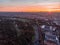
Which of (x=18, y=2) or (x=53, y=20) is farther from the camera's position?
(x=18, y=2)

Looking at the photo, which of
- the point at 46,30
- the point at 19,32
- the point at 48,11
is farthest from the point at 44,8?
the point at 19,32

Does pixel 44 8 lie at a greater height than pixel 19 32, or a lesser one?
greater

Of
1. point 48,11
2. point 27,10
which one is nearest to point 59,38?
A: point 48,11

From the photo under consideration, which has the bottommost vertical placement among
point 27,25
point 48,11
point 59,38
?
point 59,38

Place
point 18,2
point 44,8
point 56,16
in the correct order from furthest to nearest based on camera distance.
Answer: point 18,2 → point 44,8 → point 56,16

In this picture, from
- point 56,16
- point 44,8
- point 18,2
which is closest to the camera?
point 56,16

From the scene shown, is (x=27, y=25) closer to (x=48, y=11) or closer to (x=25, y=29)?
(x=25, y=29)

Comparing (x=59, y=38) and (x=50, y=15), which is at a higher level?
(x=50, y=15)

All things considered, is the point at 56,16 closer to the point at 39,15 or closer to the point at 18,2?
the point at 39,15

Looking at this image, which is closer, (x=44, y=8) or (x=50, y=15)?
(x=50, y=15)
